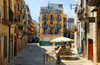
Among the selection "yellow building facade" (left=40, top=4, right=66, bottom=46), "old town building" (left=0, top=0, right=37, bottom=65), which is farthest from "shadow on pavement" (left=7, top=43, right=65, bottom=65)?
"yellow building facade" (left=40, top=4, right=66, bottom=46)

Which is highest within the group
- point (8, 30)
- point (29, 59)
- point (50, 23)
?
point (50, 23)

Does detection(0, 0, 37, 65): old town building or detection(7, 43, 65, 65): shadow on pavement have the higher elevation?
detection(0, 0, 37, 65): old town building

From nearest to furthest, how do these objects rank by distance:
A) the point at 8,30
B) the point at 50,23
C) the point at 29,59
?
the point at 8,30, the point at 29,59, the point at 50,23

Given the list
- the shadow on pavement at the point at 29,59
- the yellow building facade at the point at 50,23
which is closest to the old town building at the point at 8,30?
the shadow on pavement at the point at 29,59

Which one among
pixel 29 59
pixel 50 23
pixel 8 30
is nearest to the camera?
pixel 8 30

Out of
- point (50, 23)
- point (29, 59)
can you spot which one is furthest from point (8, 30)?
point (50, 23)

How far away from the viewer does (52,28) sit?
43.9m

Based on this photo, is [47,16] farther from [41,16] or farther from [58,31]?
[58,31]

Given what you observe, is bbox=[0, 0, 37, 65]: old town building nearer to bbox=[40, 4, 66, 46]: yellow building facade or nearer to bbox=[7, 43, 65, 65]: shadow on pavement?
bbox=[7, 43, 65, 65]: shadow on pavement

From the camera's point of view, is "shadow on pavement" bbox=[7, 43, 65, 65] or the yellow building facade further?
the yellow building facade

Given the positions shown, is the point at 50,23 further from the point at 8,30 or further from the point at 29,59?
the point at 8,30

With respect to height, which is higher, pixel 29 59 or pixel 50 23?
pixel 50 23

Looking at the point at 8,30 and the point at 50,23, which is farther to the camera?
the point at 50,23

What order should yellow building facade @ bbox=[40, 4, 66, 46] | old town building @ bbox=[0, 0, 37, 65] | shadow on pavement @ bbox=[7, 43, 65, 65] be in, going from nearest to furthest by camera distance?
old town building @ bbox=[0, 0, 37, 65] → shadow on pavement @ bbox=[7, 43, 65, 65] → yellow building facade @ bbox=[40, 4, 66, 46]
